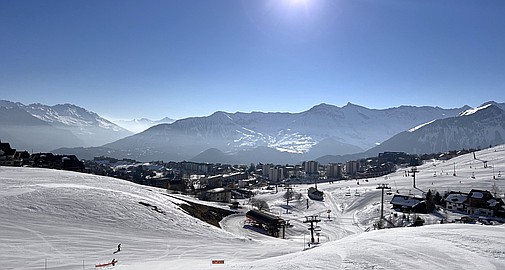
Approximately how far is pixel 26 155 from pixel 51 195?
70.8 metres

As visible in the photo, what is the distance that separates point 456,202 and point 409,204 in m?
9.63

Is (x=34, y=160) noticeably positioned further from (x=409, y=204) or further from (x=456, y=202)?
(x=456, y=202)

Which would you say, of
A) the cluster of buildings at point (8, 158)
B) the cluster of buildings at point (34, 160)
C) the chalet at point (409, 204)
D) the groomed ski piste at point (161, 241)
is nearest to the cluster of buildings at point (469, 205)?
the chalet at point (409, 204)

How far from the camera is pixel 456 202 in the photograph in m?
63.9

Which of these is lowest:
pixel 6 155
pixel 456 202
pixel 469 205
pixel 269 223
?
pixel 269 223

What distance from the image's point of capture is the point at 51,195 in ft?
102

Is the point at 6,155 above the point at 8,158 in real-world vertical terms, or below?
above

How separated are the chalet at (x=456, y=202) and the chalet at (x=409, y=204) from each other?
5758mm

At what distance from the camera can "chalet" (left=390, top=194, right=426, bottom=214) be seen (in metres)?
60.8

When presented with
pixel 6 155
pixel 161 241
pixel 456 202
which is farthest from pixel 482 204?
pixel 6 155

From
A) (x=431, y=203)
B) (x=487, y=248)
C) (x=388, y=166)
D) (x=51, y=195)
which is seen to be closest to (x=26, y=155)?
(x=51, y=195)

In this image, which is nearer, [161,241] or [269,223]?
[161,241]

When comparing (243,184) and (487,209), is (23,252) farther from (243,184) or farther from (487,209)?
(243,184)

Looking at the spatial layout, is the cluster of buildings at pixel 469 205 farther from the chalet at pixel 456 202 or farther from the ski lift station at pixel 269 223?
the ski lift station at pixel 269 223
